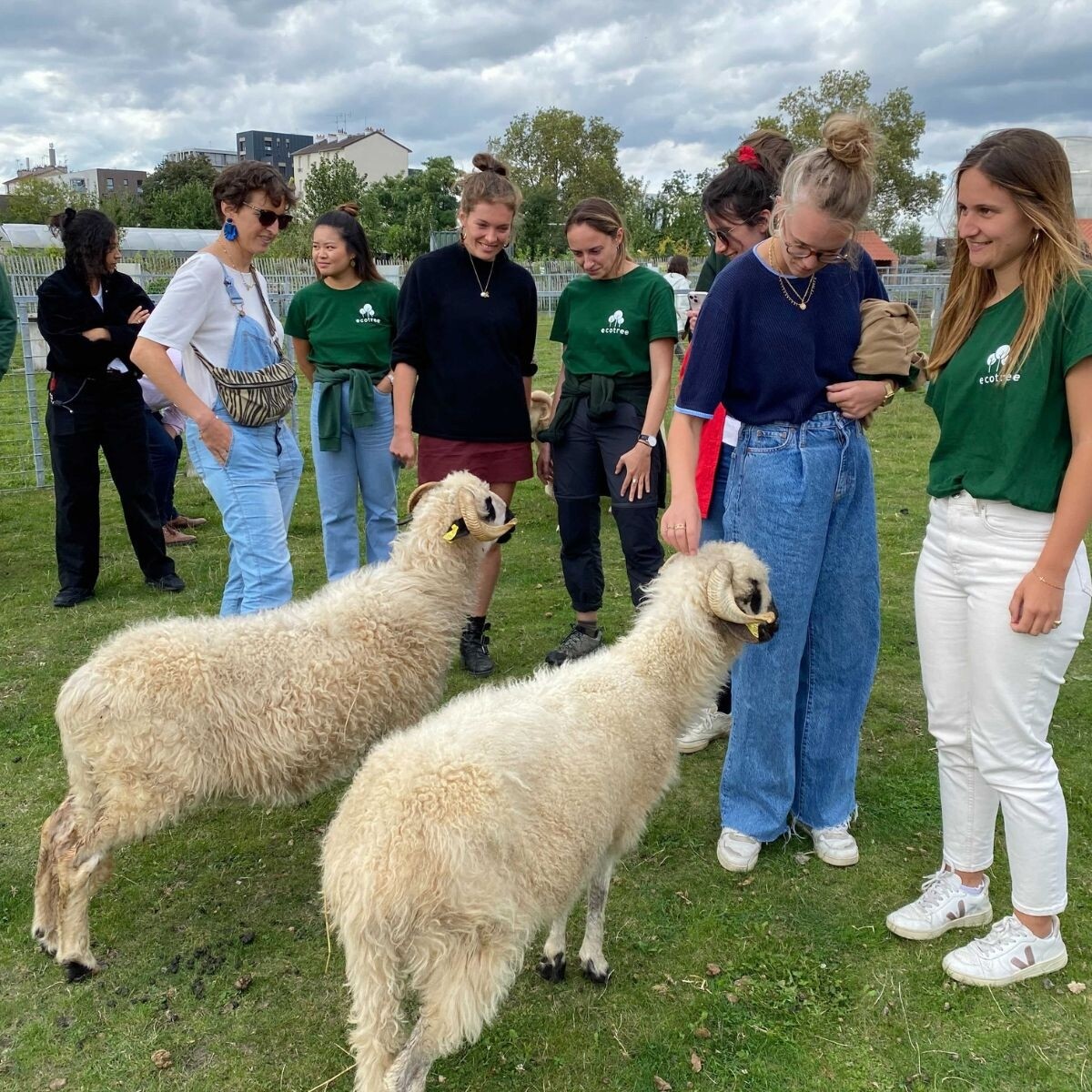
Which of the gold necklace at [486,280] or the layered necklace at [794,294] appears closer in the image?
the layered necklace at [794,294]

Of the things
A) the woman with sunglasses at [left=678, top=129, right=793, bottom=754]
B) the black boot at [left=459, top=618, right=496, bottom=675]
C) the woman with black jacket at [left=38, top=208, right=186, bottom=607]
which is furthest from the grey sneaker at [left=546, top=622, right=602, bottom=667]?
the woman with black jacket at [left=38, top=208, right=186, bottom=607]

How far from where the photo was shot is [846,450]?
10.9 ft

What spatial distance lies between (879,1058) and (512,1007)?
118 cm

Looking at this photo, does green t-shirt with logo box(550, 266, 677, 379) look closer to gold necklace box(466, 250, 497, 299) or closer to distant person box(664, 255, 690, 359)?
gold necklace box(466, 250, 497, 299)

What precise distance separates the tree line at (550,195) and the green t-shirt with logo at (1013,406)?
115 ft

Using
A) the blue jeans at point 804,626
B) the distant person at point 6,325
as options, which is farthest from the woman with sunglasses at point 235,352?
the distant person at point 6,325

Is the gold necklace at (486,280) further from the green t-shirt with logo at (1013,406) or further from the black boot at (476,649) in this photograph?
the green t-shirt with logo at (1013,406)

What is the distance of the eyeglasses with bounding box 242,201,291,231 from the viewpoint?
393 centimetres

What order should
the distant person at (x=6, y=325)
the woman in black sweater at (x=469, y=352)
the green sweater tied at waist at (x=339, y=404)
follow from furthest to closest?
the distant person at (x=6, y=325), the green sweater tied at waist at (x=339, y=404), the woman in black sweater at (x=469, y=352)

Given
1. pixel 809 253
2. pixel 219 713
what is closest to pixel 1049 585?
pixel 809 253

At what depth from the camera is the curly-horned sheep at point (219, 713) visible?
3066 millimetres

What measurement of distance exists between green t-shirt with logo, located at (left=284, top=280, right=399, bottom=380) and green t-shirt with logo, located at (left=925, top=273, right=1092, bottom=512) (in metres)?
3.88

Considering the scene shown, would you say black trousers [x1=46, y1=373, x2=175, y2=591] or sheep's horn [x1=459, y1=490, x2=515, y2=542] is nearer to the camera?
sheep's horn [x1=459, y1=490, x2=515, y2=542]

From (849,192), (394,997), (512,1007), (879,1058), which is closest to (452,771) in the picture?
(394,997)
